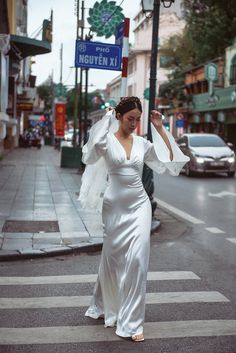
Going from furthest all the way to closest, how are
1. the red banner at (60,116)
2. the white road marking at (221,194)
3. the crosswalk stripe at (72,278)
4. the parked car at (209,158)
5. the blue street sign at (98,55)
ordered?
1. the red banner at (60,116)
2. the parked car at (209,158)
3. the white road marking at (221,194)
4. the blue street sign at (98,55)
5. the crosswalk stripe at (72,278)

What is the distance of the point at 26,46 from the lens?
787 inches

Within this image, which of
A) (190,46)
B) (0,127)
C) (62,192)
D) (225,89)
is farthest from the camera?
(190,46)

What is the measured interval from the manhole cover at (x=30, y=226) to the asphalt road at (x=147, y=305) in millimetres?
1545

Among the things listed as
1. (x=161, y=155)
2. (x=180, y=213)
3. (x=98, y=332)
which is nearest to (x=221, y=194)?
(x=180, y=213)

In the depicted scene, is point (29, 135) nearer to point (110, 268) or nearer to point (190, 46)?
point (190, 46)

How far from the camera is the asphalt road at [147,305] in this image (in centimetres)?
415

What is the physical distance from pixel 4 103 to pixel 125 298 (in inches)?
603

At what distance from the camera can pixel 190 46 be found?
53375 mm

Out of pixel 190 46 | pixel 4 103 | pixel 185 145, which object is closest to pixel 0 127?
pixel 4 103

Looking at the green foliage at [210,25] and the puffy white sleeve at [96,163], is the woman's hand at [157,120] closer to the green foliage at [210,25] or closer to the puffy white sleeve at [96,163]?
the puffy white sleeve at [96,163]

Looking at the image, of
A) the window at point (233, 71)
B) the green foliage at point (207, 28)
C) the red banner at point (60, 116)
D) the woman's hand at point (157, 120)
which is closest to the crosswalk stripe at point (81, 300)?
the woman's hand at point (157, 120)

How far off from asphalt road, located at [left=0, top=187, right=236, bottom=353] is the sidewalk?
0.25 meters

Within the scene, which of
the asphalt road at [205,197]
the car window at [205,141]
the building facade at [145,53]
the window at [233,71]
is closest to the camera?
the asphalt road at [205,197]

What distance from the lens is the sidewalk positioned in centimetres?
752
